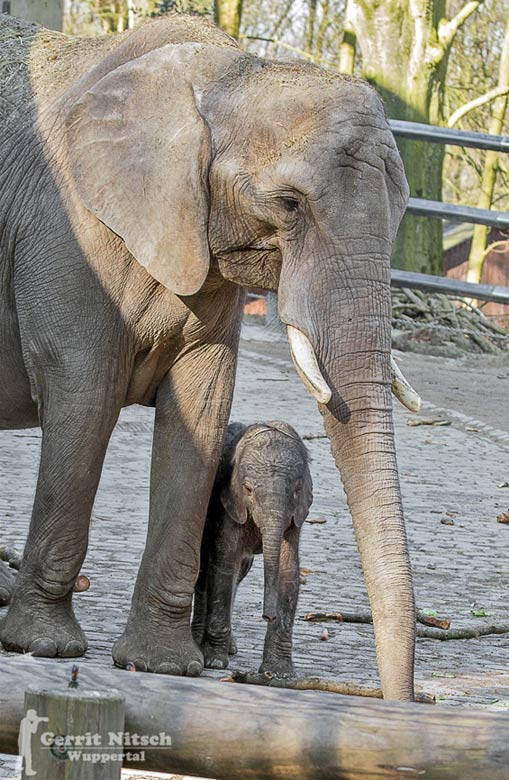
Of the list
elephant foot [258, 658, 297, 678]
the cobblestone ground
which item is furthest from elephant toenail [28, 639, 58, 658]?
elephant foot [258, 658, 297, 678]

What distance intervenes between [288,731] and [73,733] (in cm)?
51

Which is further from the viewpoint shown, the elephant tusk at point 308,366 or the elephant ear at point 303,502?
the elephant ear at point 303,502

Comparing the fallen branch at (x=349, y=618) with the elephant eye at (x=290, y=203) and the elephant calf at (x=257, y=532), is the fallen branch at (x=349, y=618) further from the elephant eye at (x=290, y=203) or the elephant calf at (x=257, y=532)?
the elephant eye at (x=290, y=203)

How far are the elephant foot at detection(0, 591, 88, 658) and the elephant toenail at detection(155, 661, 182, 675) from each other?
14.9 inches

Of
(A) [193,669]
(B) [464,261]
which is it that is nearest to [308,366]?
(A) [193,669]

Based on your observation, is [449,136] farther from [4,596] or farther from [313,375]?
[313,375]

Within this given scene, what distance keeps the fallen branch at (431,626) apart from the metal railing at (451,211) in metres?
10.9

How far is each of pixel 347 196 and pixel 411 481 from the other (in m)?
7.29

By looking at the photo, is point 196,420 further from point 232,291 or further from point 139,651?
point 139,651

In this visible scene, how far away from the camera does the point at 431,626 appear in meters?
8.05

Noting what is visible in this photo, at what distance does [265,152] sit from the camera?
6.19 m

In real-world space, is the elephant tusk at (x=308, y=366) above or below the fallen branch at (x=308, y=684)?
above

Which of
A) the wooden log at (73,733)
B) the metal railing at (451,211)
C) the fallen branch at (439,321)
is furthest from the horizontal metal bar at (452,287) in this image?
the wooden log at (73,733)

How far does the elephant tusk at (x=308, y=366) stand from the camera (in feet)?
18.9
